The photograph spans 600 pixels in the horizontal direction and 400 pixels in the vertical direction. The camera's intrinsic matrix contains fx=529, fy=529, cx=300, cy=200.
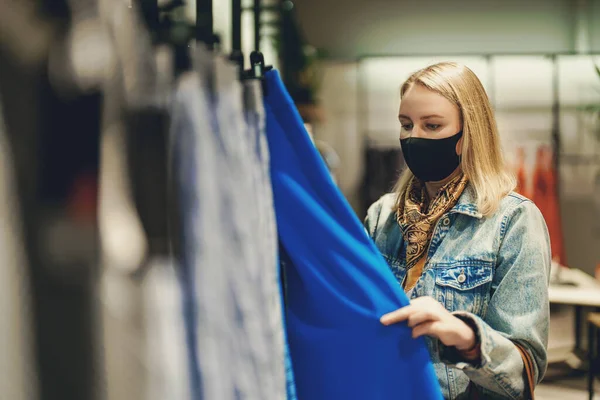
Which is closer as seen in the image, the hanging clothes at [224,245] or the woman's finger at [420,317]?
the hanging clothes at [224,245]

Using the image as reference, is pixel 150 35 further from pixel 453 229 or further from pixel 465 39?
pixel 465 39

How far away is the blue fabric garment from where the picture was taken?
872mm

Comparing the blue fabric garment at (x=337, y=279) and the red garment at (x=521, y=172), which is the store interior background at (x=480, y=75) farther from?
the blue fabric garment at (x=337, y=279)

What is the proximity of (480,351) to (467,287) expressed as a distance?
0.57ft

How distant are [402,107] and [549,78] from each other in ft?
17.2

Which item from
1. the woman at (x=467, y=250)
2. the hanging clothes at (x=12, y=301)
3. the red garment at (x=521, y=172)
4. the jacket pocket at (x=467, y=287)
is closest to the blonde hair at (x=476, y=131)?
the woman at (x=467, y=250)

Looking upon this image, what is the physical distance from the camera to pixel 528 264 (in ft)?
3.27

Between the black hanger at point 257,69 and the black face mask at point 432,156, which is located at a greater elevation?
the black hanger at point 257,69

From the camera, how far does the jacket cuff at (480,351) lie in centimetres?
91

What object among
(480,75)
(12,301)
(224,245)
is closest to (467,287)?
(224,245)

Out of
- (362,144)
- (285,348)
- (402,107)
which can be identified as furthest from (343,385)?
(362,144)

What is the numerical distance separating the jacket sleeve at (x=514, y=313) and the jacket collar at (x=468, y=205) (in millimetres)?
64

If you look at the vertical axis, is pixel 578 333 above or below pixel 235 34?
below

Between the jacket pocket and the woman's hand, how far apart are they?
0.16 m
